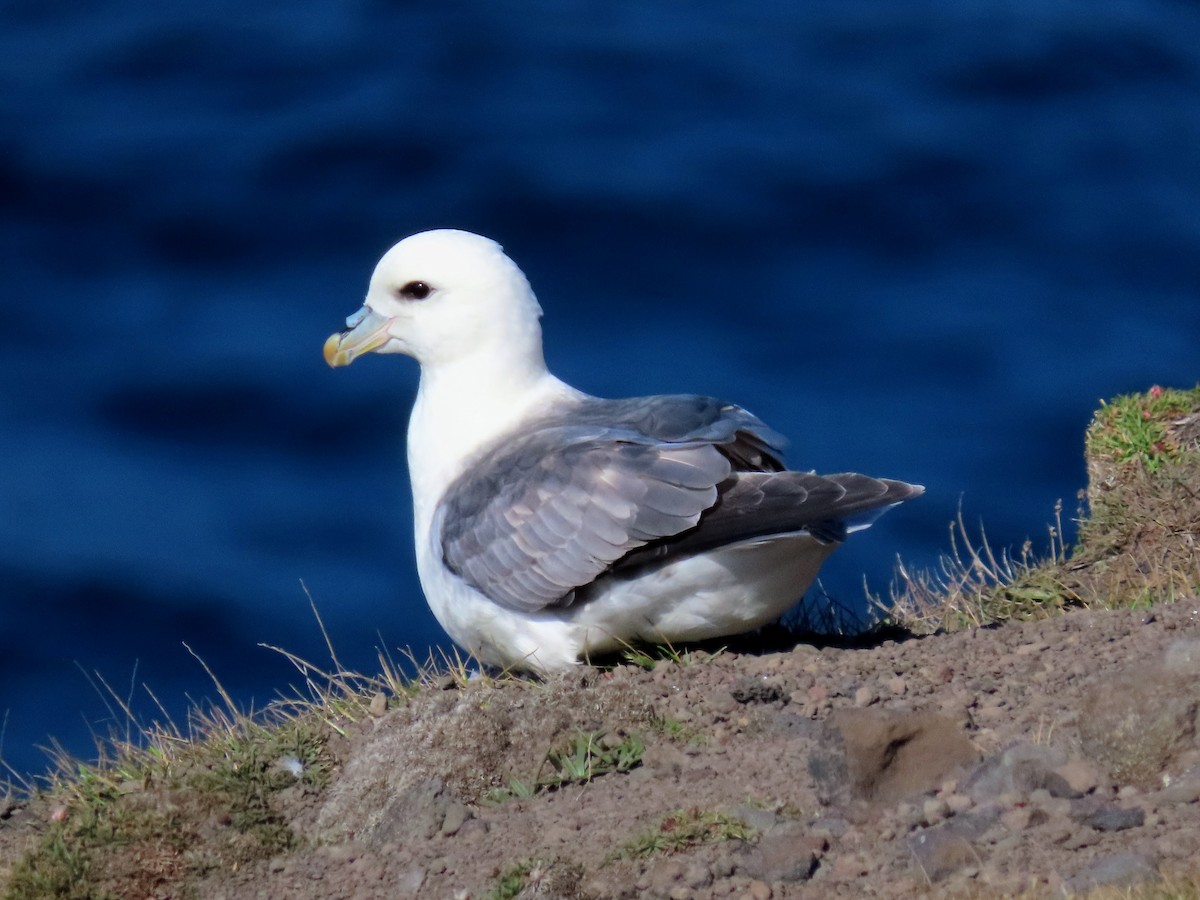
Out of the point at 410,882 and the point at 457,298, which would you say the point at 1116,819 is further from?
the point at 457,298

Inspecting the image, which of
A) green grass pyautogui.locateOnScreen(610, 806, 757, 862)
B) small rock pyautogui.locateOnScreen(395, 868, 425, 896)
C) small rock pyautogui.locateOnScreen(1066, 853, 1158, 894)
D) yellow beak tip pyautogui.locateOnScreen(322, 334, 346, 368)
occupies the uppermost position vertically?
yellow beak tip pyautogui.locateOnScreen(322, 334, 346, 368)

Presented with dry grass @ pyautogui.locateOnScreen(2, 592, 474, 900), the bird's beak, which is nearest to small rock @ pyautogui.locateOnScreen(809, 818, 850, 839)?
dry grass @ pyautogui.locateOnScreen(2, 592, 474, 900)

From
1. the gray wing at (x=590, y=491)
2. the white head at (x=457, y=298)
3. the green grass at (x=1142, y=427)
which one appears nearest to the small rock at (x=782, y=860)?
the gray wing at (x=590, y=491)

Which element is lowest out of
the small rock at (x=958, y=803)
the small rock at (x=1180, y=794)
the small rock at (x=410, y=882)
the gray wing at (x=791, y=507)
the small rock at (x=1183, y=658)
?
the small rock at (x=410, y=882)

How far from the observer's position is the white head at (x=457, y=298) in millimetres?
6230

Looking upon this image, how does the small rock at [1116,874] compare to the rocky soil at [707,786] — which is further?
the rocky soil at [707,786]

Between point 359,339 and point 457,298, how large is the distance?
1.52 ft

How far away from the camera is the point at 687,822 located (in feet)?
13.9

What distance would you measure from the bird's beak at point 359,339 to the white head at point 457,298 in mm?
107

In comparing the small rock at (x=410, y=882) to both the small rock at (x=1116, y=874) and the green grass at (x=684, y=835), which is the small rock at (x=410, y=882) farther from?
the small rock at (x=1116, y=874)

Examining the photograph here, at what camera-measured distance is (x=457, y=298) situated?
625cm

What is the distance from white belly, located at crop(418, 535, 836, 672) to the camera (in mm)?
5207

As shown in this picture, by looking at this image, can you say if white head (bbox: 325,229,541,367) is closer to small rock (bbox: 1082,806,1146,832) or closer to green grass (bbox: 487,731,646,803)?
green grass (bbox: 487,731,646,803)

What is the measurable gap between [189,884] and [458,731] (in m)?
0.82
